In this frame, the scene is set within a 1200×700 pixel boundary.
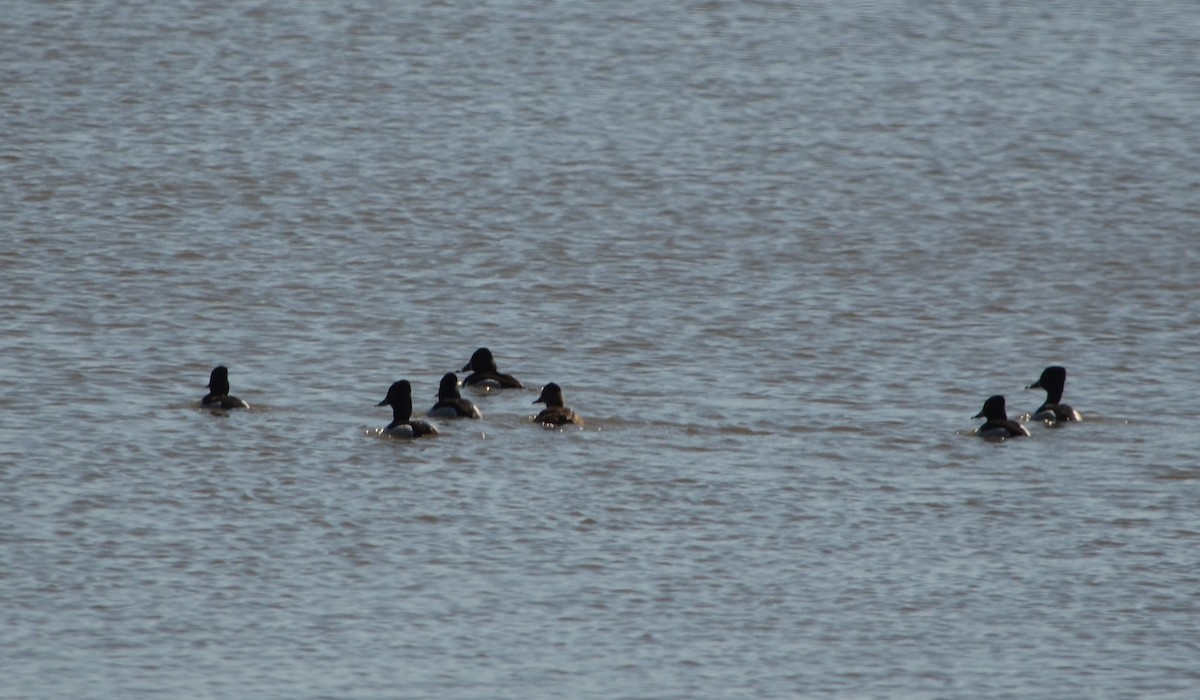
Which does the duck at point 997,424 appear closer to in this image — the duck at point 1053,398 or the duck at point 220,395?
the duck at point 1053,398

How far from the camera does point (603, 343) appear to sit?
18.7m

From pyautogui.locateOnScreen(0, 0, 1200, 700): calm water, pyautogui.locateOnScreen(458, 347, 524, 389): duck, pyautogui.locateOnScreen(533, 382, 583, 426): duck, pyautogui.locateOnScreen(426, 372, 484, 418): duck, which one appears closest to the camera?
pyautogui.locateOnScreen(0, 0, 1200, 700): calm water

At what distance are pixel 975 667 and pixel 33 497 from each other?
18.5 feet

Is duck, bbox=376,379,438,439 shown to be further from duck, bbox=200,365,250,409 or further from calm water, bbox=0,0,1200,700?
duck, bbox=200,365,250,409

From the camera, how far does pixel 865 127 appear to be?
89.9 feet

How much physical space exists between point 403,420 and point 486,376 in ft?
5.48

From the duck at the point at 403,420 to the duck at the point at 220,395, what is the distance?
42.8 inches

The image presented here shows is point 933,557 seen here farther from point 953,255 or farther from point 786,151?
point 786,151

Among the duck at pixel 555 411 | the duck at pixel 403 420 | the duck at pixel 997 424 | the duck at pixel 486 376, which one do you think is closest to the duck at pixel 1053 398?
the duck at pixel 997 424

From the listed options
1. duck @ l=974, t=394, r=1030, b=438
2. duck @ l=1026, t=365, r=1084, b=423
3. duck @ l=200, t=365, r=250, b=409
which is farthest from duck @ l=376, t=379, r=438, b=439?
duck @ l=1026, t=365, r=1084, b=423

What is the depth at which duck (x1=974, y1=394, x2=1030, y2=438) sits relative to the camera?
1591 cm

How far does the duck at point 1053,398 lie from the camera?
53.7 ft

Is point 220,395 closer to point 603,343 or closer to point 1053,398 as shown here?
point 603,343

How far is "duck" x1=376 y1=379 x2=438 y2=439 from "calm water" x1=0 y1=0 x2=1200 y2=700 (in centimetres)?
21
